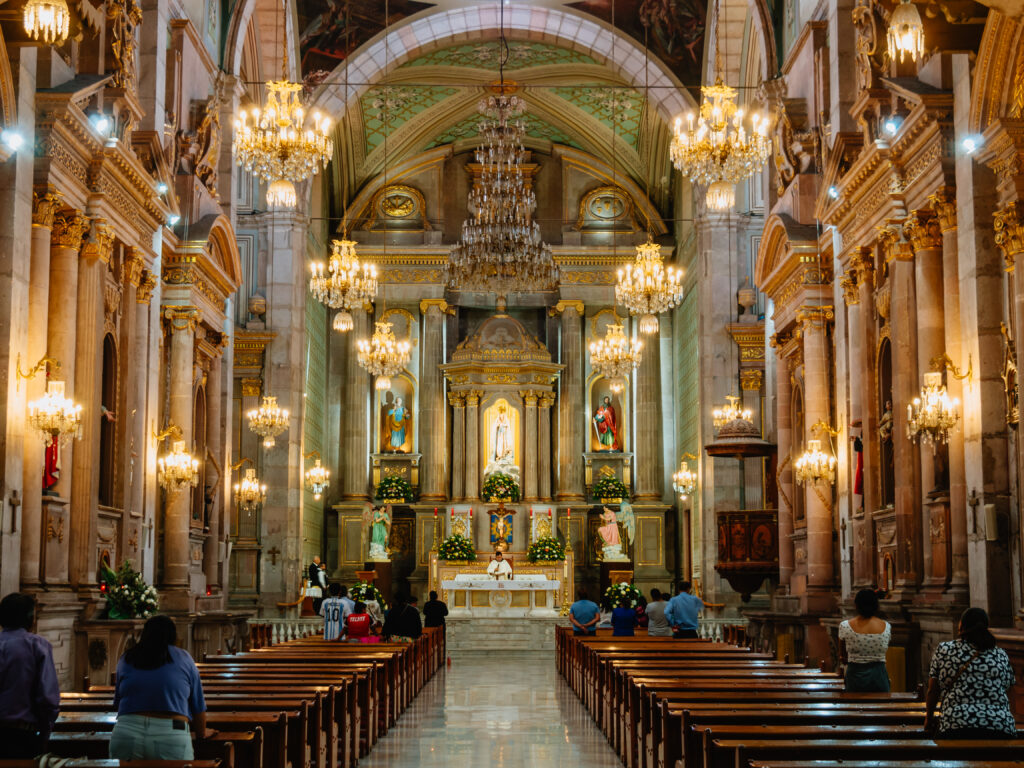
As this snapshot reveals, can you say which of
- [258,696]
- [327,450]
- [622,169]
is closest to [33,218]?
[258,696]

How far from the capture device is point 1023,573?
13.9 metres

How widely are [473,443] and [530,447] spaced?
166 cm

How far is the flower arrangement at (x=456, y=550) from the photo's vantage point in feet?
114

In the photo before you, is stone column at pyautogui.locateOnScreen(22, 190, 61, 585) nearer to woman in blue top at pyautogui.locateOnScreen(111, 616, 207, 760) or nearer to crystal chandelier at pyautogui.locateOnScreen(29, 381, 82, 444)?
crystal chandelier at pyautogui.locateOnScreen(29, 381, 82, 444)

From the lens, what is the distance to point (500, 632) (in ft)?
100

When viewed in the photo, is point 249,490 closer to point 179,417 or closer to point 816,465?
point 179,417

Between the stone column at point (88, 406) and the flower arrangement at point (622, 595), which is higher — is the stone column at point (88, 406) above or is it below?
above

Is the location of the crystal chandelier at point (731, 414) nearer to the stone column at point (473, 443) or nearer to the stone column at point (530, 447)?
the stone column at point (530, 447)

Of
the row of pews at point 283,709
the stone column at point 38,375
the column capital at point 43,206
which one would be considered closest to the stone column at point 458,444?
the row of pews at point 283,709

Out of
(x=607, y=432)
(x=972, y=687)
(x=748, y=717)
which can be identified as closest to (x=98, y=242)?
(x=748, y=717)

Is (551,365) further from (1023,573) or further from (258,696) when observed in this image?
(258,696)

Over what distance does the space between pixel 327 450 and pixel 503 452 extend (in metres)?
5.07

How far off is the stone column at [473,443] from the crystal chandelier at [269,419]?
10478mm

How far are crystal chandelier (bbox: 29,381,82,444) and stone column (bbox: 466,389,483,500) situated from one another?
75.2 feet
